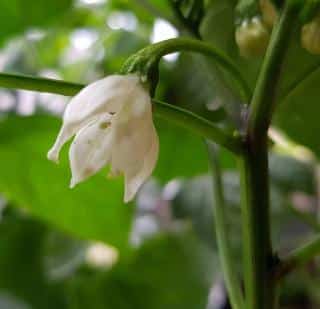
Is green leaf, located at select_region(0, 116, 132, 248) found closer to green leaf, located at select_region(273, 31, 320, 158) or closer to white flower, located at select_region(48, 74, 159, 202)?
green leaf, located at select_region(273, 31, 320, 158)

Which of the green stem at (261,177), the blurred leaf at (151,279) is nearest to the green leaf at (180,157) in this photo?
the blurred leaf at (151,279)

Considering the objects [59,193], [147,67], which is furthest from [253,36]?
[59,193]

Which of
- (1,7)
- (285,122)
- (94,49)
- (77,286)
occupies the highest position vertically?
(285,122)

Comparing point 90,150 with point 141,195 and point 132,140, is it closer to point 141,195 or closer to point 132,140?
point 132,140

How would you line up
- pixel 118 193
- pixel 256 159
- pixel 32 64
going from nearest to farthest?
pixel 256 159 < pixel 118 193 < pixel 32 64

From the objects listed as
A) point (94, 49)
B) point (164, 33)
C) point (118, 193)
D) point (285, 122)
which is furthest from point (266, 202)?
point (94, 49)

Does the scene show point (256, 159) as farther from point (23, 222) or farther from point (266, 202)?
point (23, 222)

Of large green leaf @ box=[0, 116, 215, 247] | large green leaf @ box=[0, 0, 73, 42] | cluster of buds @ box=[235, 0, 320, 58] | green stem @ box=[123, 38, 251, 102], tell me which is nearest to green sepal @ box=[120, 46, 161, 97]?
green stem @ box=[123, 38, 251, 102]
